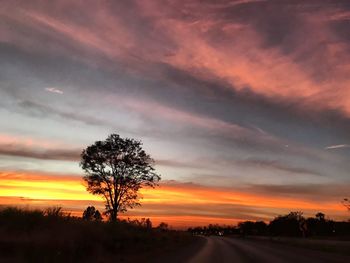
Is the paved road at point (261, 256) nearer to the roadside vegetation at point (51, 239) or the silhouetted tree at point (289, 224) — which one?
the roadside vegetation at point (51, 239)

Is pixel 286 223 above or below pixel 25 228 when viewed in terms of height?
above

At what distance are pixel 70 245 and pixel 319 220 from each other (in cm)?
18764

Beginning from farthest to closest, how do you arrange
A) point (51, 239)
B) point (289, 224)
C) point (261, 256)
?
point (289, 224)
point (261, 256)
point (51, 239)

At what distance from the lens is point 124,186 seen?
5712 centimetres

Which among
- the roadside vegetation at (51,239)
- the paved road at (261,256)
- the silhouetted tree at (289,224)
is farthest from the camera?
the silhouetted tree at (289,224)

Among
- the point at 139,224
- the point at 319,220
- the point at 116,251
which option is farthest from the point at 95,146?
the point at 319,220

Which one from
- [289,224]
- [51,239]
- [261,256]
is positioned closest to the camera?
[51,239]

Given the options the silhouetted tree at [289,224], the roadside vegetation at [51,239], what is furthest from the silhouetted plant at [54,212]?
the silhouetted tree at [289,224]

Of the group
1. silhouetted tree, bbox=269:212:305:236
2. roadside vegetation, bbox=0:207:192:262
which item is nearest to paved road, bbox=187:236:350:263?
roadside vegetation, bbox=0:207:192:262

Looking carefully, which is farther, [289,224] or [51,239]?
[289,224]

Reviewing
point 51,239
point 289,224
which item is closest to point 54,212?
point 51,239

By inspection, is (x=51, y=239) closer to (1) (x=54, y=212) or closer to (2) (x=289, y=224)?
(1) (x=54, y=212)

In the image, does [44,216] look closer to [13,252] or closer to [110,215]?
[13,252]

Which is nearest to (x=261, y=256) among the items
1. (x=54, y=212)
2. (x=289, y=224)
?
(x=54, y=212)
